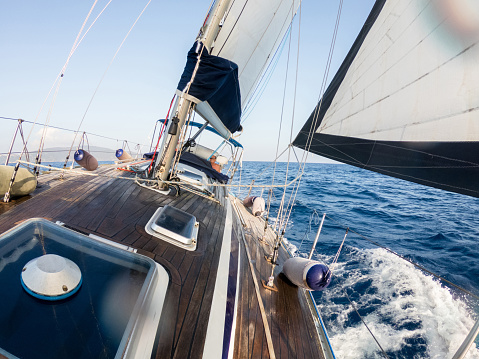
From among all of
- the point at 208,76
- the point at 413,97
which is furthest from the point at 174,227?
the point at 413,97

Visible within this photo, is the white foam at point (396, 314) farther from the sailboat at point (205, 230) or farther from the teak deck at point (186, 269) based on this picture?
the sailboat at point (205, 230)

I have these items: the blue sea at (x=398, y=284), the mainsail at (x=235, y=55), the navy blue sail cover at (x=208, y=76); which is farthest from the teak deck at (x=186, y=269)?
the mainsail at (x=235, y=55)

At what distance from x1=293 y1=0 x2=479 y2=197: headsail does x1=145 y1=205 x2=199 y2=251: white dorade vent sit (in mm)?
2495

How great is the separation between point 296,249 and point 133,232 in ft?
17.3

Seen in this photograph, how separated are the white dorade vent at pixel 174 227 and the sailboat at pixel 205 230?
0.06 feet

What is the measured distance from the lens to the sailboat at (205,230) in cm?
127

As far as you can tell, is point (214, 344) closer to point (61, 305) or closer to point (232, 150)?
point (61, 305)

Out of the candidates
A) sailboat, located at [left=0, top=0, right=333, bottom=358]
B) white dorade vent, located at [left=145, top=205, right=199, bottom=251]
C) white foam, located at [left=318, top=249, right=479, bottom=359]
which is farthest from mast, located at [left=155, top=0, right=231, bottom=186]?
white foam, located at [left=318, top=249, right=479, bottom=359]

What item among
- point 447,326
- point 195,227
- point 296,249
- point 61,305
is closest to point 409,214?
point 296,249

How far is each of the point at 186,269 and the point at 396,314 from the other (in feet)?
14.1

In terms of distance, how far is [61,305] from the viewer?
1.26 metres

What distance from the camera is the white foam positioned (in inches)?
145

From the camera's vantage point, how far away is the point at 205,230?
10.6 ft

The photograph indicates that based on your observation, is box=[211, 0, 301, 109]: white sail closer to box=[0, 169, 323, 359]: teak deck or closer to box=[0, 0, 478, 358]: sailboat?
box=[0, 0, 478, 358]: sailboat
